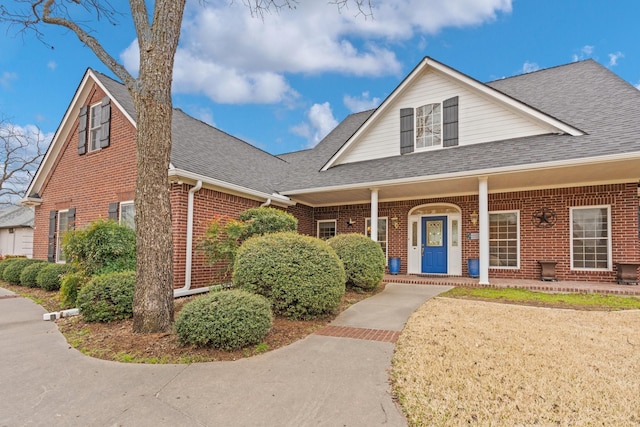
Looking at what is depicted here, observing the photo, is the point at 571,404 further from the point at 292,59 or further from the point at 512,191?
the point at 292,59

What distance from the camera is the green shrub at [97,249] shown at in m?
6.89

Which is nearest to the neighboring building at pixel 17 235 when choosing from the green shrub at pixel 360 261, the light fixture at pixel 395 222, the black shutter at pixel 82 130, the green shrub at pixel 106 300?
the black shutter at pixel 82 130

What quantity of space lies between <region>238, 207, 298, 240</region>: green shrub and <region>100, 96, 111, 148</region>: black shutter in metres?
4.99

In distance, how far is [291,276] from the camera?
5387mm

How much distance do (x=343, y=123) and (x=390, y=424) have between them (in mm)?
14816

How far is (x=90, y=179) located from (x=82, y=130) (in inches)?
68.8

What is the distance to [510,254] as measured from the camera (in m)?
10.3

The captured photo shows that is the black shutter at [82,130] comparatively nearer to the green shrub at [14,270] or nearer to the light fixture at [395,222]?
the green shrub at [14,270]

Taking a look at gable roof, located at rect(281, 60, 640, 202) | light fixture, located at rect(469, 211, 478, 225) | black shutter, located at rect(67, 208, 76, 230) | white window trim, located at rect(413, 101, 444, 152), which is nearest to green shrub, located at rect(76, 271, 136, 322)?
gable roof, located at rect(281, 60, 640, 202)

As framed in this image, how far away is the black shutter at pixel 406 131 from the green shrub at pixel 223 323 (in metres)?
8.34

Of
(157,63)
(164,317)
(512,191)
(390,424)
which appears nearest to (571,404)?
(390,424)

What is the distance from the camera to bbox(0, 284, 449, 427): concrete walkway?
8.77 ft

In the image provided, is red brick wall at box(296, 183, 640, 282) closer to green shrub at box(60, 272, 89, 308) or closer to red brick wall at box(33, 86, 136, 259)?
red brick wall at box(33, 86, 136, 259)

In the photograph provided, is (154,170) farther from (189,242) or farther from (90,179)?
(90,179)
